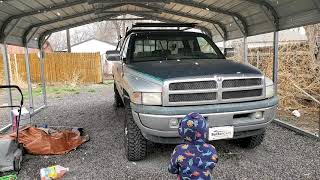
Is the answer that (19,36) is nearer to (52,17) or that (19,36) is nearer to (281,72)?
(52,17)

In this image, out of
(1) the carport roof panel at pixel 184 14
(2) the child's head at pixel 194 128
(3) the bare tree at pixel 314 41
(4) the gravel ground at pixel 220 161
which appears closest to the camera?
(2) the child's head at pixel 194 128

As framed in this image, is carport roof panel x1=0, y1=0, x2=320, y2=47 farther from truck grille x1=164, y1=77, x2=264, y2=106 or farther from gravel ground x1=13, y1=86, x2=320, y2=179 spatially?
gravel ground x1=13, y1=86, x2=320, y2=179

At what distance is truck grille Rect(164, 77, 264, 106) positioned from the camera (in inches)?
174

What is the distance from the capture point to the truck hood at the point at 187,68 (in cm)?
457

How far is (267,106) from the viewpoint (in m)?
4.74

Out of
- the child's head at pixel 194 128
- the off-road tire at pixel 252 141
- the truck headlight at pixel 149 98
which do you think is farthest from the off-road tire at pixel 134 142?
the child's head at pixel 194 128

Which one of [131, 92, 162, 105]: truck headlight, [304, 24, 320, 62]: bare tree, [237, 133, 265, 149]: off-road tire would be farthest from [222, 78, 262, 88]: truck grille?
[304, 24, 320, 62]: bare tree

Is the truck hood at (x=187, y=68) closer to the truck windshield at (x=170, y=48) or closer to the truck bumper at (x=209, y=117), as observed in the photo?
the truck windshield at (x=170, y=48)

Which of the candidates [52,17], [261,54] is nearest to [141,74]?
[52,17]

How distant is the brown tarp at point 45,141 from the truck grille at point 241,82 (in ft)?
9.50

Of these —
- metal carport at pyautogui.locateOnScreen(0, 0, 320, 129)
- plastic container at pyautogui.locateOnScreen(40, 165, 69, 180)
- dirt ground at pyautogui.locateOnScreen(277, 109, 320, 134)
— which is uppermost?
metal carport at pyautogui.locateOnScreen(0, 0, 320, 129)

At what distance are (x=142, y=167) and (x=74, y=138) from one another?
1.84m

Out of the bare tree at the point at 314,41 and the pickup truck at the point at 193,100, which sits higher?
the bare tree at the point at 314,41

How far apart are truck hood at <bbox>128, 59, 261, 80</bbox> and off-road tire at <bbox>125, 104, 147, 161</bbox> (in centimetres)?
75
